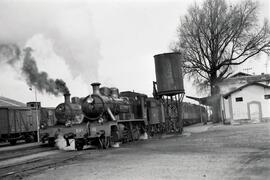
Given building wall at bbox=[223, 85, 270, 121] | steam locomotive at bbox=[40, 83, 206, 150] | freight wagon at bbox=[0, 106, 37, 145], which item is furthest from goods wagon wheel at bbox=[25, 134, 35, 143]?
building wall at bbox=[223, 85, 270, 121]

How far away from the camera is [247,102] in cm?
3369

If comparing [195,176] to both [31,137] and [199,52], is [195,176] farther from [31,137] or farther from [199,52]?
[199,52]

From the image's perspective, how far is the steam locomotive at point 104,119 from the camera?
661 inches

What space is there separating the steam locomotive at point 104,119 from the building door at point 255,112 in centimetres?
1259

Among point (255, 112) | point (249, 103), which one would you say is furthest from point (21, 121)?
point (255, 112)

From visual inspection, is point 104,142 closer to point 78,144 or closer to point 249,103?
point 78,144

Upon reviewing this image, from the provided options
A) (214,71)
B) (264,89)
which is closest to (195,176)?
(264,89)

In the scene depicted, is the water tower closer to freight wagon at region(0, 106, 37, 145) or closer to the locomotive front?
the locomotive front

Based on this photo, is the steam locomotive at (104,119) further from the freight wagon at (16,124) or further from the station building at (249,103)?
the station building at (249,103)

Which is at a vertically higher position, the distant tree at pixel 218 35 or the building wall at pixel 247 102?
the distant tree at pixel 218 35

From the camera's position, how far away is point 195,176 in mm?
8102

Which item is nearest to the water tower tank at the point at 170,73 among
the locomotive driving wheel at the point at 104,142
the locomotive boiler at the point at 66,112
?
the locomotive boiler at the point at 66,112

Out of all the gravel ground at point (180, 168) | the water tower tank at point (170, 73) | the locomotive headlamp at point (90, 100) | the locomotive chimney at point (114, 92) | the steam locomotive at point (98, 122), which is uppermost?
the water tower tank at point (170, 73)

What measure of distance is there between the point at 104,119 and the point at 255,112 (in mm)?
20202
